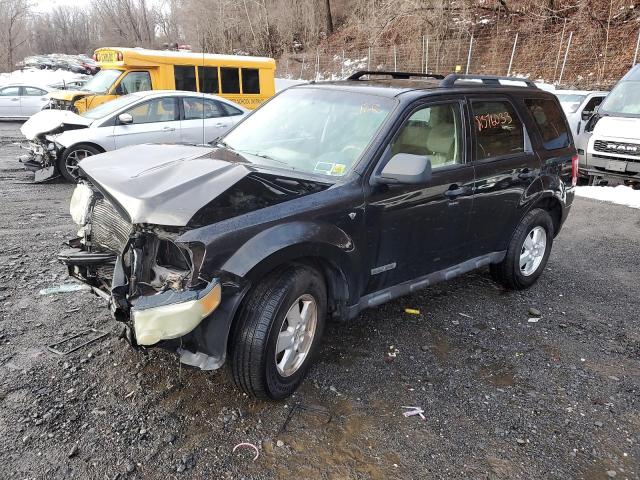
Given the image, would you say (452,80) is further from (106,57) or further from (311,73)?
(311,73)

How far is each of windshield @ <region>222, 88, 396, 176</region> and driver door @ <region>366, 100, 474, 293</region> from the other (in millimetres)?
241

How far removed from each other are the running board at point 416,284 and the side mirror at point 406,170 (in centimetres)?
84

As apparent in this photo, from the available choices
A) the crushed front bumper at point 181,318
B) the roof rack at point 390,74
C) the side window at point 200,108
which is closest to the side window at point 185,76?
the side window at point 200,108

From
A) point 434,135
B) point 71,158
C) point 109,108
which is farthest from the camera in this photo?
point 109,108

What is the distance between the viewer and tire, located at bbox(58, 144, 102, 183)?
856 centimetres

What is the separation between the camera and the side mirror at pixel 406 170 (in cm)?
321

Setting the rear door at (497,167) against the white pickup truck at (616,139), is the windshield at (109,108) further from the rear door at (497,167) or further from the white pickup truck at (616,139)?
the white pickup truck at (616,139)

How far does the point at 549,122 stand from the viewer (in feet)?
16.3

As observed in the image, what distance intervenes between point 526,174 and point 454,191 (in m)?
1.08

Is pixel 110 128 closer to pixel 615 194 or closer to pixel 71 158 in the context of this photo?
pixel 71 158

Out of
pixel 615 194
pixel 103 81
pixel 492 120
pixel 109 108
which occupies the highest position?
pixel 492 120

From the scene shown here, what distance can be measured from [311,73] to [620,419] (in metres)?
31.9

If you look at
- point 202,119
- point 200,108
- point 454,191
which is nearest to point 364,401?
point 454,191

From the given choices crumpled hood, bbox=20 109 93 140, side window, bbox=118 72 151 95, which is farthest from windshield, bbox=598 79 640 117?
side window, bbox=118 72 151 95
